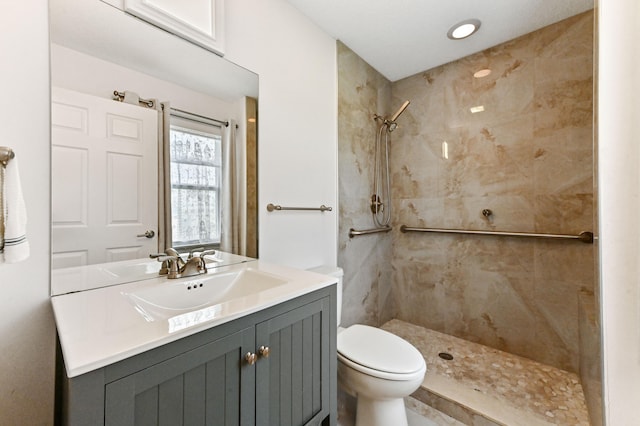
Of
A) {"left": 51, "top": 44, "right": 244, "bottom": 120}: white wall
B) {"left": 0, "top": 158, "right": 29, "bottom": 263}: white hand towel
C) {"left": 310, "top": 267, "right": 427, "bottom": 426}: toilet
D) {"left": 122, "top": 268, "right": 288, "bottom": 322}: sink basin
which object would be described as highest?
{"left": 51, "top": 44, "right": 244, "bottom": 120}: white wall

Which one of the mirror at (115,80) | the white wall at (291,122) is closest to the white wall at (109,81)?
the mirror at (115,80)

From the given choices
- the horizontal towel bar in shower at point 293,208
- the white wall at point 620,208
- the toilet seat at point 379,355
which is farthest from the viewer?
the horizontal towel bar in shower at point 293,208

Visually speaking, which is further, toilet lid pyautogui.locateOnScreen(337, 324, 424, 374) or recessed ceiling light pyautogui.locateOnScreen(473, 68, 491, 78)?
recessed ceiling light pyautogui.locateOnScreen(473, 68, 491, 78)

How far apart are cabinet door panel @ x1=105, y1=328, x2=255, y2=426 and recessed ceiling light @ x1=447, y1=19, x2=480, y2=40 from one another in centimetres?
210

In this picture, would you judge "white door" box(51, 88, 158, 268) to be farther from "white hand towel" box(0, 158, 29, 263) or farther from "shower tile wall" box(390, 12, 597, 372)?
"shower tile wall" box(390, 12, 597, 372)

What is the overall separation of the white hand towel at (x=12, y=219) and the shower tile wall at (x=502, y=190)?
1.57 m

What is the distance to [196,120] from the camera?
117cm

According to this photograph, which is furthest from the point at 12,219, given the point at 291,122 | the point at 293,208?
the point at 291,122

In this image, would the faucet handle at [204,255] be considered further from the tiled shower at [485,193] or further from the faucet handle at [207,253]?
the tiled shower at [485,193]

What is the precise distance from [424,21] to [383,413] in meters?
2.22

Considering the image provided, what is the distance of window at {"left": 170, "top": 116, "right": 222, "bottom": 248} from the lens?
3.61 feet

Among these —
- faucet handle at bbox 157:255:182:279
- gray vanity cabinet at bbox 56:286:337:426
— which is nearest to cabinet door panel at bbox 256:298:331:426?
gray vanity cabinet at bbox 56:286:337:426

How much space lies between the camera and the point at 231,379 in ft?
2.30

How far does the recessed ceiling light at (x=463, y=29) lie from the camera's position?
1659mm
